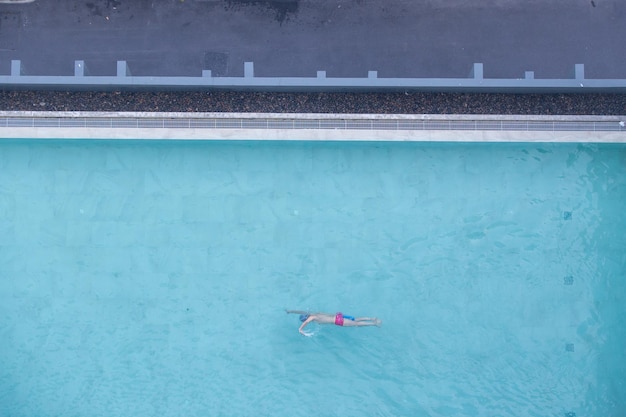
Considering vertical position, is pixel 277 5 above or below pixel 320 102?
above

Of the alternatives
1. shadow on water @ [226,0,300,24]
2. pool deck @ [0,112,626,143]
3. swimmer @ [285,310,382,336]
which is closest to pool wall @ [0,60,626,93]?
pool deck @ [0,112,626,143]

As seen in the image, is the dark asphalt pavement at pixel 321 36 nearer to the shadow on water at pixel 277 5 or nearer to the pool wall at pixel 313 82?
the shadow on water at pixel 277 5

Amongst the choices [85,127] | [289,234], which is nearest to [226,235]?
[289,234]

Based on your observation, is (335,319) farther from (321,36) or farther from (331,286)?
(321,36)

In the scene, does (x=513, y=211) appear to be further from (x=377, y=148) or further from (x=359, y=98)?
(x=359, y=98)

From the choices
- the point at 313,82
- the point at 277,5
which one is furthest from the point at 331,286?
the point at 277,5

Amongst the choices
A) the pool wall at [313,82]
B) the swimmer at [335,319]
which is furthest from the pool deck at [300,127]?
the swimmer at [335,319]
